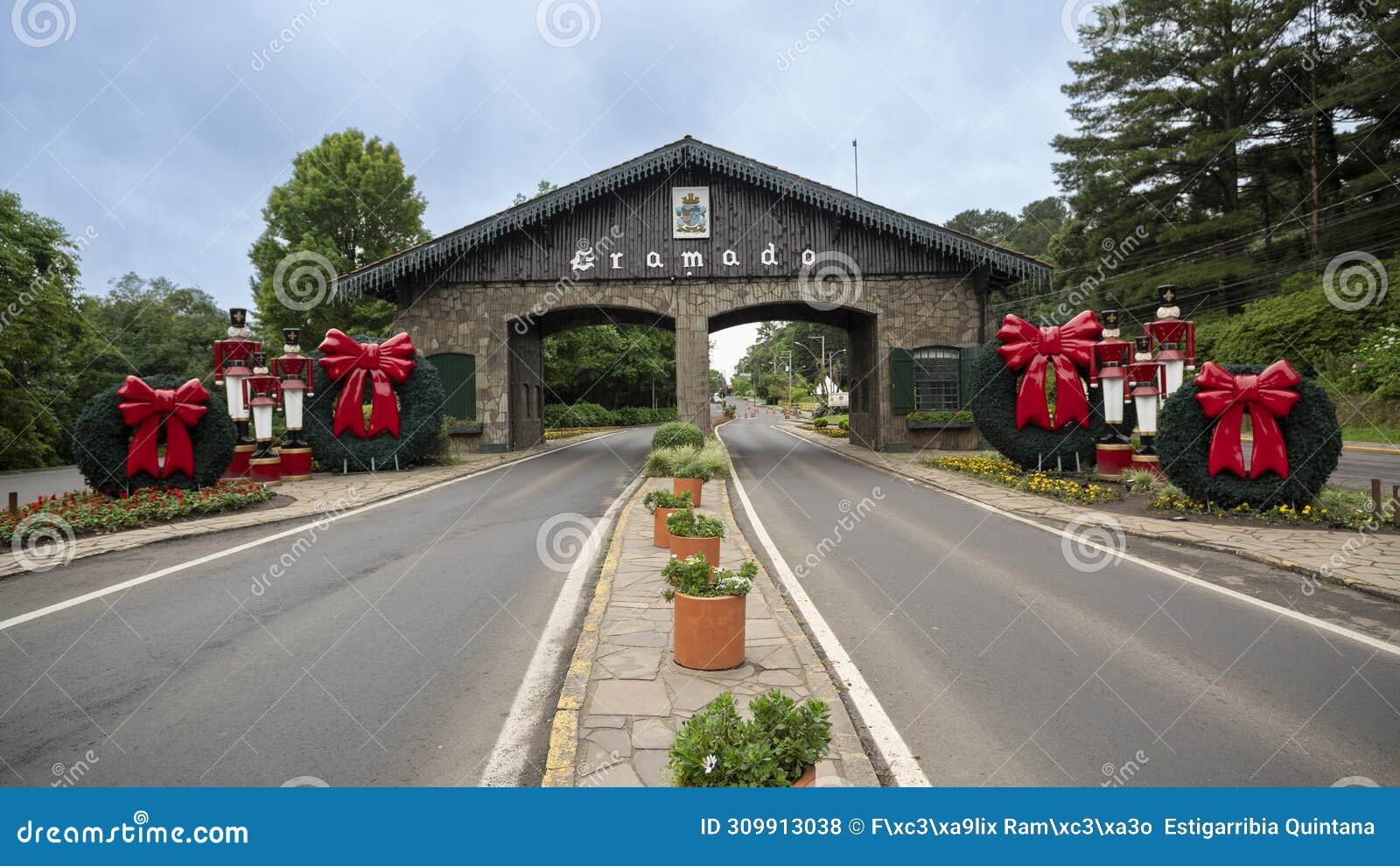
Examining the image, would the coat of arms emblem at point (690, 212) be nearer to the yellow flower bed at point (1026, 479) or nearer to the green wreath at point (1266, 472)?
the yellow flower bed at point (1026, 479)

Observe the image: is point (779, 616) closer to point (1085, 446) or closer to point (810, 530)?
point (810, 530)

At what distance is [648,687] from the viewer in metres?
4.48

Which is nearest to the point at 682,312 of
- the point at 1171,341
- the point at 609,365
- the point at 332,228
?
the point at 1171,341

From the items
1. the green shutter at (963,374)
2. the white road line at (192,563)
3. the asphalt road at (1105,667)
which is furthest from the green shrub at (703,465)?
the green shutter at (963,374)

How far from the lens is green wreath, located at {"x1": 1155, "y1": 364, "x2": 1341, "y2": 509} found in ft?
32.0

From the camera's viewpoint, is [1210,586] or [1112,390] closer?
[1210,586]

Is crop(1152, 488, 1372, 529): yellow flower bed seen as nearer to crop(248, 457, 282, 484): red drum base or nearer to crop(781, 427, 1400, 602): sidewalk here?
crop(781, 427, 1400, 602): sidewalk

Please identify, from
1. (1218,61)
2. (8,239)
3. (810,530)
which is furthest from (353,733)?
(1218,61)

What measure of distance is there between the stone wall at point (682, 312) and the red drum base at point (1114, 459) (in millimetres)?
8860

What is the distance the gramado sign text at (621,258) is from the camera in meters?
22.8

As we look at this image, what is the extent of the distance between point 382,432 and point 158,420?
610 cm

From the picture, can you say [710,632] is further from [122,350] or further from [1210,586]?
[122,350]

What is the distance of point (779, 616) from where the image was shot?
5949 mm

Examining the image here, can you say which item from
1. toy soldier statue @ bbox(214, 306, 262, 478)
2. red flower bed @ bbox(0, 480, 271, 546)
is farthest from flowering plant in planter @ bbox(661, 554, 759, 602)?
toy soldier statue @ bbox(214, 306, 262, 478)
